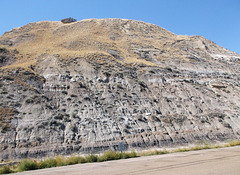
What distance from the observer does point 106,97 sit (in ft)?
89.7

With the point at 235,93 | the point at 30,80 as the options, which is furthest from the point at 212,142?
the point at 30,80

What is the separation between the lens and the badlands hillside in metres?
20.6

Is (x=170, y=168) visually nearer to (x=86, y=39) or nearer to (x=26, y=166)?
(x=26, y=166)

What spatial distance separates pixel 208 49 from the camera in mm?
56469

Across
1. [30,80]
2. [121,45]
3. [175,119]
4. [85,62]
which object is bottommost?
[175,119]

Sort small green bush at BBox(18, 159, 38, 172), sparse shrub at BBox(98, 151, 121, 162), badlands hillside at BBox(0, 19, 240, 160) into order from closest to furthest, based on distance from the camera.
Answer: small green bush at BBox(18, 159, 38, 172) → sparse shrub at BBox(98, 151, 121, 162) → badlands hillside at BBox(0, 19, 240, 160)

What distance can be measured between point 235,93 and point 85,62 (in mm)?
27478

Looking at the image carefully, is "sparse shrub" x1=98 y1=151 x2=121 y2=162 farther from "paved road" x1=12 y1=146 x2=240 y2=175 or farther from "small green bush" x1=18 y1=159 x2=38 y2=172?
"small green bush" x1=18 y1=159 x2=38 y2=172

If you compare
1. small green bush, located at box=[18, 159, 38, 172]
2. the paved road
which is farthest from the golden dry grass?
the paved road

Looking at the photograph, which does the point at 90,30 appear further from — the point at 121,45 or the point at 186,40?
the point at 186,40

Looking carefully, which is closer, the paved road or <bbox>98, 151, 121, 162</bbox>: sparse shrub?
the paved road

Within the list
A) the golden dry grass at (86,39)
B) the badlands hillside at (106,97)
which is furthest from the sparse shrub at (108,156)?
the golden dry grass at (86,39)

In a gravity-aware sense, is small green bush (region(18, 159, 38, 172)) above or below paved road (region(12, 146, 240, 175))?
above

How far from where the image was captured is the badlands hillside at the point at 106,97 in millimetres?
20562
